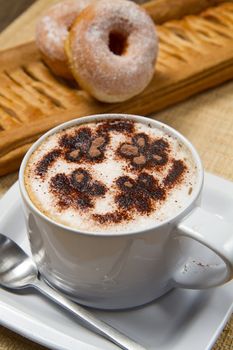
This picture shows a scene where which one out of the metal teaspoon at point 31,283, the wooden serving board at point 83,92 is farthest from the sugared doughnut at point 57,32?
the metal teaspoon at point 31,283

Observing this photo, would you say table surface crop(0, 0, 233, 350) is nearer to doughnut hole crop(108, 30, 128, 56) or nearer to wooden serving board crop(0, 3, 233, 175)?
wooden serving board crop(0, 3, 233, 175)

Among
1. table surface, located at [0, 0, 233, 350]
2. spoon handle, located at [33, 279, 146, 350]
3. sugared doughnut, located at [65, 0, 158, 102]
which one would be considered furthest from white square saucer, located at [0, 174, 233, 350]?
sugared doughnut, located at [65, 0, 158, 102]

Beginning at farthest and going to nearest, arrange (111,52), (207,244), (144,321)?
(111,52) < (144,321) < (207,244)

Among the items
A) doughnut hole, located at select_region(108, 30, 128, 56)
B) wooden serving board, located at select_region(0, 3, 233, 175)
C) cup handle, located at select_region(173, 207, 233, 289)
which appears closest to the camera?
cup handle, located at select_region(173, 207, 233, 289)


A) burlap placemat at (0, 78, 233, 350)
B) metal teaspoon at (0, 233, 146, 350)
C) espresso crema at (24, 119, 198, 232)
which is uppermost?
espresso crema at (24, 119, 198, 232)

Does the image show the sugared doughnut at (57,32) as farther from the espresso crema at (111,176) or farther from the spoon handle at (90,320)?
the spoon handle at (90,320)

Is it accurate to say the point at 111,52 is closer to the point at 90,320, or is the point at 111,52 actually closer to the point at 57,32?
the point at 57,32

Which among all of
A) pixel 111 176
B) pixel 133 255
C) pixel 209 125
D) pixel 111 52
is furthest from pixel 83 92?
pixel 133 255

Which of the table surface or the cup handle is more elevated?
the cup handle
